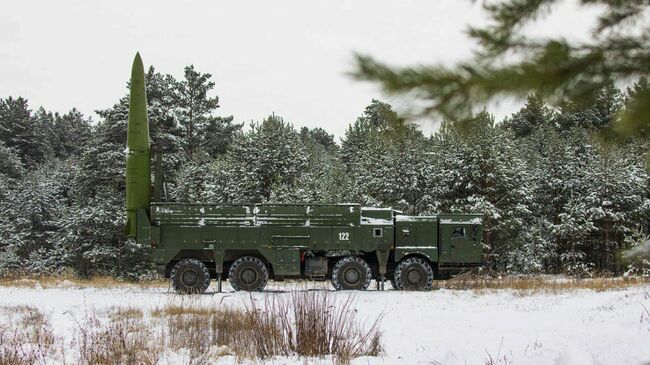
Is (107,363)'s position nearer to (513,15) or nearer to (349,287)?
(513,15)

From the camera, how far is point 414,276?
58.4 feet

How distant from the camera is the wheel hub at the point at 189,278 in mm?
17312

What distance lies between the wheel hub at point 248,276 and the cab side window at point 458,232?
228 inches

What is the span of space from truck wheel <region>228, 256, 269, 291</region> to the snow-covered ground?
1.11 metres

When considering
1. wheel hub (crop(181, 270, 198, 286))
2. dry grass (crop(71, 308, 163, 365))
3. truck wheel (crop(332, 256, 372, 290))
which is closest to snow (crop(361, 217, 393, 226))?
truck wheel (crop(332, 256, 372, 290))

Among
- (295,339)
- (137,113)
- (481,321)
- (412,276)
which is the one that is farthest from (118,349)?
(137,113)

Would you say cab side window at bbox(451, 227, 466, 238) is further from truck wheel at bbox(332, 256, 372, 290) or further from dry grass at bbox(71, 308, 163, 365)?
dry grass at bbox(71, 308, 163, 365)

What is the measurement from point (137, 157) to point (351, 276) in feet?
24.3

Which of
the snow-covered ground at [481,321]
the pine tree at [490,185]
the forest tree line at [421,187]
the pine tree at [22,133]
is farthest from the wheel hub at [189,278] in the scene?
the pine tree at [22,133]

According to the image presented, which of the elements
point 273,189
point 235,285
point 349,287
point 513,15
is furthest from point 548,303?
point 273,189

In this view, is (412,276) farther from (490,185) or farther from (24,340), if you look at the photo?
(490,185)

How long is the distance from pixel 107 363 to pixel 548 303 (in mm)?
9932

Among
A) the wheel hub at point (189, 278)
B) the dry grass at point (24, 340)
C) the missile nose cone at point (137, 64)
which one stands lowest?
the dry grass at point (24, 340)

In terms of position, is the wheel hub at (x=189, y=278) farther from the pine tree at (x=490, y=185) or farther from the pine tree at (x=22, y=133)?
the pine tree at (x=22, y=133)
